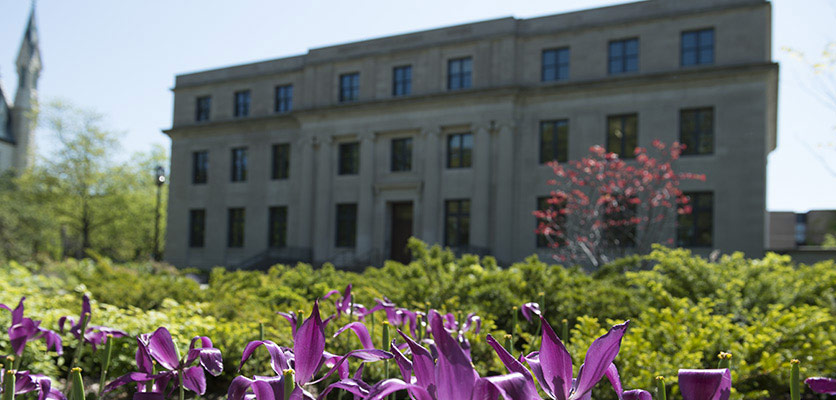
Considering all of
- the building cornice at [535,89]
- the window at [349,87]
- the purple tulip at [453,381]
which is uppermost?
the window at [349,87]

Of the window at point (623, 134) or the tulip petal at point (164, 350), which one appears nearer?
the tulip petal at point (164, 350)

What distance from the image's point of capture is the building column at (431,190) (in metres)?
28.7

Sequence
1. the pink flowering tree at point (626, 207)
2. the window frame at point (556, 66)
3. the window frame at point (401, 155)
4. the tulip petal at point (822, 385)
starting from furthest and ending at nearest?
the window frame at point (401, 155) < the window frame at point (556, 66) < the pink flowering tree at point (626, 207) < the tulip petal at point (822, 385)

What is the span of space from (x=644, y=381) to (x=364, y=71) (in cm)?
2917

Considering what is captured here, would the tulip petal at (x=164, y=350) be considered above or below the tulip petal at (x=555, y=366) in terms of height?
below

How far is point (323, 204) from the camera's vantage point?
31.5m

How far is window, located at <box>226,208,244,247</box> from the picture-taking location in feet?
114

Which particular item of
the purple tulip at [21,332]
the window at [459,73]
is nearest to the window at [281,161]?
the window at [459,73]

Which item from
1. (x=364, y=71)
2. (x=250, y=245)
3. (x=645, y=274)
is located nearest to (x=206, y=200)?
(x=250, y=245)

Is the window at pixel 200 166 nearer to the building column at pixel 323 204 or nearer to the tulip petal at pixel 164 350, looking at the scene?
the building column at pixel 323 204

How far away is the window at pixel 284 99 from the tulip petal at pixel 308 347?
34177 mm

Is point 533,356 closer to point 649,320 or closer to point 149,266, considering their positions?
point 649,320

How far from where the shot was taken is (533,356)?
5.65 feet

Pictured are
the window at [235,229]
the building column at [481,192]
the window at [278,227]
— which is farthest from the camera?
the window at [235,229]
